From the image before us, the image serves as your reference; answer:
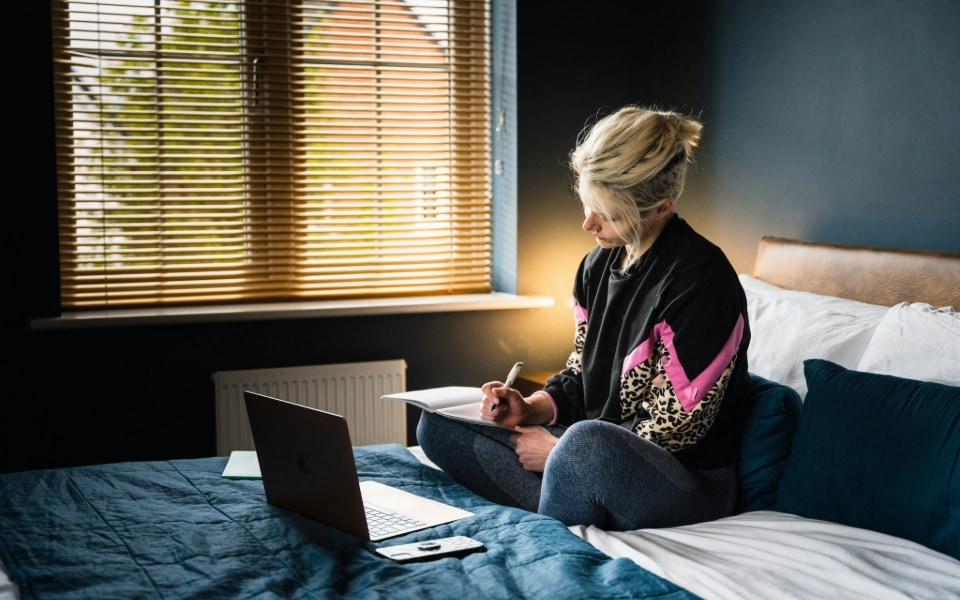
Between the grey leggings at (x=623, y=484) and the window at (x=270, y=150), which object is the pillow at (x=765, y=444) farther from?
the window at (x=270, y=150)

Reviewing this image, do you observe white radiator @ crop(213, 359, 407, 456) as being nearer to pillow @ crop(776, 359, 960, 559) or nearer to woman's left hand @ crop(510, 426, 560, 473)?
woman's left hand @ crop(510, 426, 560, 473)

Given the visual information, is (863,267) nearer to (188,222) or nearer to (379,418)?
(379,418)

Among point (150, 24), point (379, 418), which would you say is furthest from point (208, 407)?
point (150, 24)

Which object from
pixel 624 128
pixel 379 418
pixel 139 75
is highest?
pixel 139 75

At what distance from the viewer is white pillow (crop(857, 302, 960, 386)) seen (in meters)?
1.93

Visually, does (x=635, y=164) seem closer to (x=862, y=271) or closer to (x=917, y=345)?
(x=917, y=345)

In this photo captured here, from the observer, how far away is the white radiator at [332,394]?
316 cm

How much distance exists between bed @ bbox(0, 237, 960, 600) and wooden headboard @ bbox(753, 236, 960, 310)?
1 cm

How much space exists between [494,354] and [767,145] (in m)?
1.18

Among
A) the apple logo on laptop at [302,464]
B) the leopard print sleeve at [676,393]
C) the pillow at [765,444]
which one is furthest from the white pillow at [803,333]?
the apple logo on laptop at [302,464]

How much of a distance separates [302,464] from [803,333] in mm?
1237

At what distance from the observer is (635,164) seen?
210 centimetres

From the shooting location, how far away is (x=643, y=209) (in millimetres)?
2125

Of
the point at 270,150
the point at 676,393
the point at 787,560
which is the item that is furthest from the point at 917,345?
the point at 270,150
